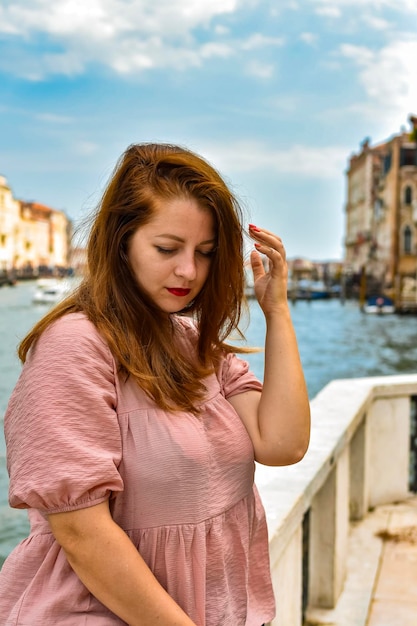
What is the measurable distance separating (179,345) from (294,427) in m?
0.24

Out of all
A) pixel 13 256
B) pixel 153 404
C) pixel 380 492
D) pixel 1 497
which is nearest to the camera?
pixel 153 404

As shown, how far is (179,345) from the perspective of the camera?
1.29 metres

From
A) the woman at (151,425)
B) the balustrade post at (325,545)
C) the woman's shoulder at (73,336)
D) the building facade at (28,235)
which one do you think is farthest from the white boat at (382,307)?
the woman's shoulder at (73,336)

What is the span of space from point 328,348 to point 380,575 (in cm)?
2798

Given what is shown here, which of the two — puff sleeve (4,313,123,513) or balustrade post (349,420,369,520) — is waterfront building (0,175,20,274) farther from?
puff sleeve (4,313,123,513)

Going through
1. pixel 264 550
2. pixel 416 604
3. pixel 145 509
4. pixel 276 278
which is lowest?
pixel 416 604

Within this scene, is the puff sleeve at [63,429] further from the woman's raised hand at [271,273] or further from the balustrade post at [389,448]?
the balustrade post at [389,448]

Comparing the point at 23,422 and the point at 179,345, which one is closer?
the point at 23,422

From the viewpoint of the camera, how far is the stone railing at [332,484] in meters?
1.95

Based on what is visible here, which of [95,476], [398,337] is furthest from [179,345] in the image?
[398,337]

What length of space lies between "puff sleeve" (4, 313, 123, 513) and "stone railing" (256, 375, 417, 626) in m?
0.78

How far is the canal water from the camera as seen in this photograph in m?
11.8

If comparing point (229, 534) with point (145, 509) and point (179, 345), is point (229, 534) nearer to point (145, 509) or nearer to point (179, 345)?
point (145, 509)

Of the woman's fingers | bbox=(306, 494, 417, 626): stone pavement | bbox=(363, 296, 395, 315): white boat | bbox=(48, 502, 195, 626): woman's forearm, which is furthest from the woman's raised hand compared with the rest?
bbox=(363, 296, 395, 315): white boat
